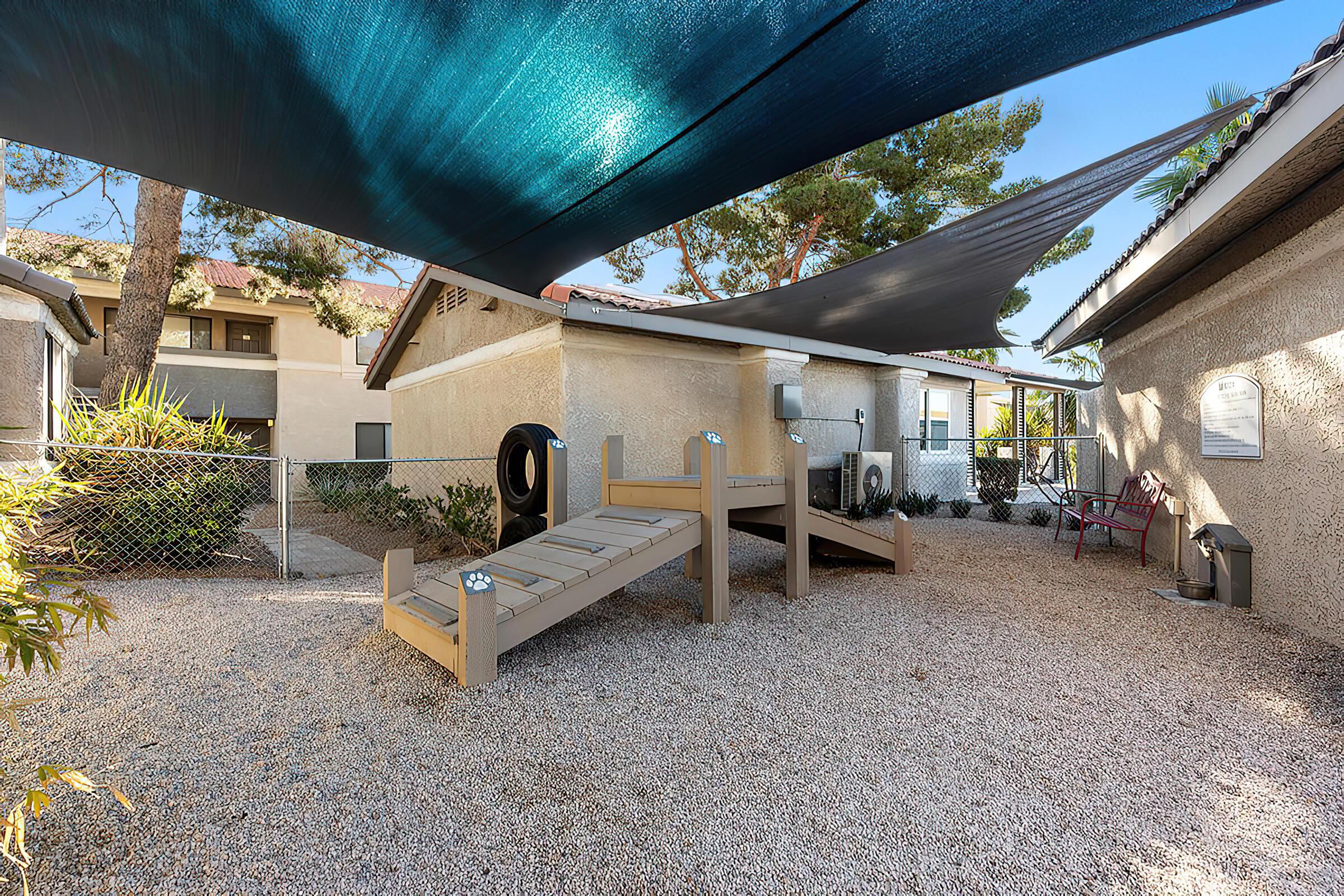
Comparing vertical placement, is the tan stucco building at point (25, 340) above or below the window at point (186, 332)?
below

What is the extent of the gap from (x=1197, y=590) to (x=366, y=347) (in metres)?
18.0

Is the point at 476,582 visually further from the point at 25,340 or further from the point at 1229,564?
the point at 25,340

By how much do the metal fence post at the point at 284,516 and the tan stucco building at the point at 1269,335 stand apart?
23.7 ft

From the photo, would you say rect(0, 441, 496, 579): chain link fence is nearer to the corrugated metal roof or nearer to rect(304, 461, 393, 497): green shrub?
rect(304, 461, 393, 497): green shrub

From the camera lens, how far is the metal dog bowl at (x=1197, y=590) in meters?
4.54

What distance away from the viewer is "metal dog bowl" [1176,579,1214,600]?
4.54 metres

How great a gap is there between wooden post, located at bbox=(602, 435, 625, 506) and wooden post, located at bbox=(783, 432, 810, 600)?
1459 mm

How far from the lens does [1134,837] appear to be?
76.0 inches

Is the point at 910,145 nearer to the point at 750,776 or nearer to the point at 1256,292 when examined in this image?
the point at 1256,292

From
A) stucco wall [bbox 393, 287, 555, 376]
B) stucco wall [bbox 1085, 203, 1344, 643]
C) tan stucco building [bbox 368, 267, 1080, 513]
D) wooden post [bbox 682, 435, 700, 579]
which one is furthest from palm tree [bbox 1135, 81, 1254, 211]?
stucco wall [bbox 393, 287, 555, 376]

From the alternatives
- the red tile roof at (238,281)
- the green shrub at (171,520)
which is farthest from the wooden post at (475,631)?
the red tile roof at (238,281)

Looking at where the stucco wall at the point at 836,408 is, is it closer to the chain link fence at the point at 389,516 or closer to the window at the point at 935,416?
the window at the point at 935,416

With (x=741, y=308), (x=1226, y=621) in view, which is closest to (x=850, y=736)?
(x=1226, y=621)

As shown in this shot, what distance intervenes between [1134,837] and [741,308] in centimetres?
473
